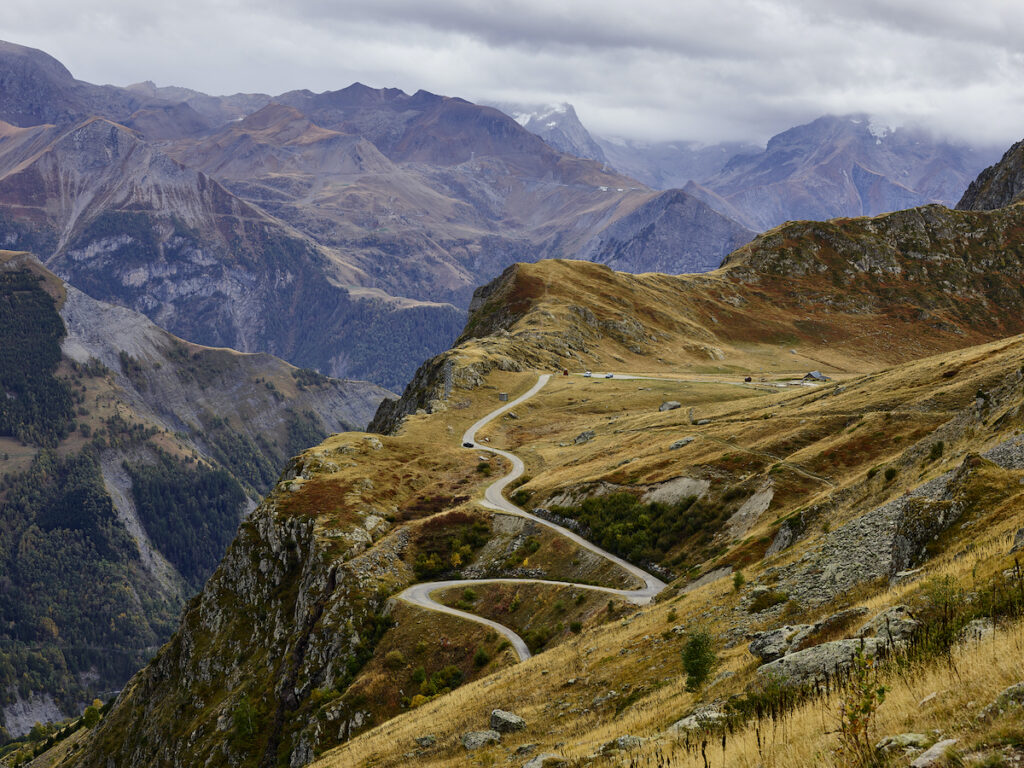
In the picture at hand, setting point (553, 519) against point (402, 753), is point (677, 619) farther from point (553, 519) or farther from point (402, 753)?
point (553, 519)

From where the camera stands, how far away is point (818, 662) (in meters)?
18.6

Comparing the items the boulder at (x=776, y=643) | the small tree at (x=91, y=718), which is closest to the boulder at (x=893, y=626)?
the boulder at (x=776, y=643)

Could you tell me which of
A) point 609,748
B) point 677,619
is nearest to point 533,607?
point 677,619

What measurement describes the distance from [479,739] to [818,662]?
16.7 meters

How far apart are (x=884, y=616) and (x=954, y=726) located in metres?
7.89

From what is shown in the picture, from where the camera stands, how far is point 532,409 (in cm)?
13000

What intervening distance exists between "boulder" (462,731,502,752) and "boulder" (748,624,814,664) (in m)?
12.1

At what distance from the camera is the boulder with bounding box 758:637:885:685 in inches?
704

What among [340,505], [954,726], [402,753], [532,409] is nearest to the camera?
[954,726]

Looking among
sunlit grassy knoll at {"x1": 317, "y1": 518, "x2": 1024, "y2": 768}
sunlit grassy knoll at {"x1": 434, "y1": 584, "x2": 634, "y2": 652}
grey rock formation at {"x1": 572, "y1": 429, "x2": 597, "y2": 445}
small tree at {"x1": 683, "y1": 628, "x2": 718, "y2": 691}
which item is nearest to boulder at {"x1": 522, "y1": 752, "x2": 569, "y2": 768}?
sunlit grassy knoll at {"x1": 317, "y1": 518, "x2": 1024, "y2": 768}

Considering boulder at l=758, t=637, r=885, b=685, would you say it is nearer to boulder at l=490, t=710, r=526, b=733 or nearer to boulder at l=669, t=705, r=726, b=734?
boulder at l=669, t=705, r=726, b=734

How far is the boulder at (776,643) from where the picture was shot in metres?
22.7

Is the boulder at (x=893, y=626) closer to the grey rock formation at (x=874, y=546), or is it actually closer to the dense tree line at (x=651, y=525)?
the grey rock formation at (x=874, y=546)

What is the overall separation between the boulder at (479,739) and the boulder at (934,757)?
21.5 meters
